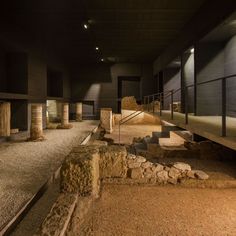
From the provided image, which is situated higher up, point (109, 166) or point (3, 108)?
point (3, 108)

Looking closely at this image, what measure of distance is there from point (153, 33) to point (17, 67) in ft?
20.4

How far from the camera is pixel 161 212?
436cm

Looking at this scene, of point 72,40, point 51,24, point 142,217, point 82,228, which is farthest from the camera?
point 72,40

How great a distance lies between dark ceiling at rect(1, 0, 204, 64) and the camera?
823cm

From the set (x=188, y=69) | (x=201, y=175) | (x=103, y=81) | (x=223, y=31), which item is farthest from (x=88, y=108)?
(x=201, y=175)

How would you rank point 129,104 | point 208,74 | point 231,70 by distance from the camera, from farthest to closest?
point 129,104 → point 208,74 → point 231,70

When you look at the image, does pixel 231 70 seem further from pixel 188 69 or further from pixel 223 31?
pixel 188 69

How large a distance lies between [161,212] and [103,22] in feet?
26.3

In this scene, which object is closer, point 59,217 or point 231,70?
point 59,217

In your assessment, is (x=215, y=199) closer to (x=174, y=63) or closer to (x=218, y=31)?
(x=218, y=31)

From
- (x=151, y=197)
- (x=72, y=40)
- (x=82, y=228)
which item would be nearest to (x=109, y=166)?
(x=151, y=197)

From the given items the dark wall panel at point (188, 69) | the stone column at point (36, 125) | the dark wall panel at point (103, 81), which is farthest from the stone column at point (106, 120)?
the dark wall panel at point (103, 81)

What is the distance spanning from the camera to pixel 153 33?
11.7 meters

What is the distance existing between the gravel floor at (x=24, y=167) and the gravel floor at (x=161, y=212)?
1055 mm
